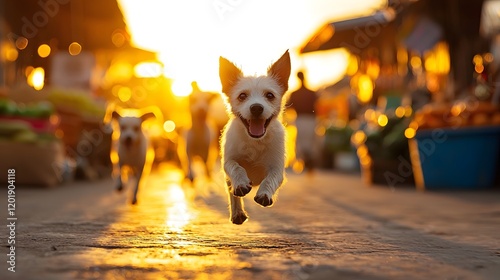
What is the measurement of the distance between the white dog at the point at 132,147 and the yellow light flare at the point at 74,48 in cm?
1490

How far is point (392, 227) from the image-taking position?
6016 mm

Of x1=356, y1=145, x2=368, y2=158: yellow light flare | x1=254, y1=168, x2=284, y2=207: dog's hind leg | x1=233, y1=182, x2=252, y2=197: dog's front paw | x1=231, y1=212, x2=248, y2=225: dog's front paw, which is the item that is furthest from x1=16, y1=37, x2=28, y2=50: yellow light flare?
x1=233, y1=182, x2=252, y2=197: dog's front paw

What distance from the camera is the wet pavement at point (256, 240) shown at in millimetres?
3463

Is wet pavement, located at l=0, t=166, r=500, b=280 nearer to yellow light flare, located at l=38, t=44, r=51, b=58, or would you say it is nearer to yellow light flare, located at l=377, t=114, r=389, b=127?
yellow light flare, located at l=377, t=114, r=389, b=127

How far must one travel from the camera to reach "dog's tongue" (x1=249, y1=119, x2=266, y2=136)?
5145 millimetres

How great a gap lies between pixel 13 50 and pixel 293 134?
10.5 meters

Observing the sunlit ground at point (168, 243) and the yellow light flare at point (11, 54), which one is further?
the yellow light flare at point (11, 54)

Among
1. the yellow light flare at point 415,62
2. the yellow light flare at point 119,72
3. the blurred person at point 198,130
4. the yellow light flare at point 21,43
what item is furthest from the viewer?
the yellow light flare at point 119,72

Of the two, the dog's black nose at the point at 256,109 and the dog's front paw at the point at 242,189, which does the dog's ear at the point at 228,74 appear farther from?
the dog's front paw at the point at 242,189

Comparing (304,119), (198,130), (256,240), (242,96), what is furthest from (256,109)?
(304,119)

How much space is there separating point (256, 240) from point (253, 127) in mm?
939

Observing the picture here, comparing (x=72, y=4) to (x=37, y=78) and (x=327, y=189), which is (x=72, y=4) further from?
(x=327, y=189)

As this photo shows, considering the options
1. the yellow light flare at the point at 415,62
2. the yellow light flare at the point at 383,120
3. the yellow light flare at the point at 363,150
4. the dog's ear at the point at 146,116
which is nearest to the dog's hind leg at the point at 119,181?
the dog's ear at the point at 146,116

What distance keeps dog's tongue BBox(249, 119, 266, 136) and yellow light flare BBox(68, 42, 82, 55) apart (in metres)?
19.0
